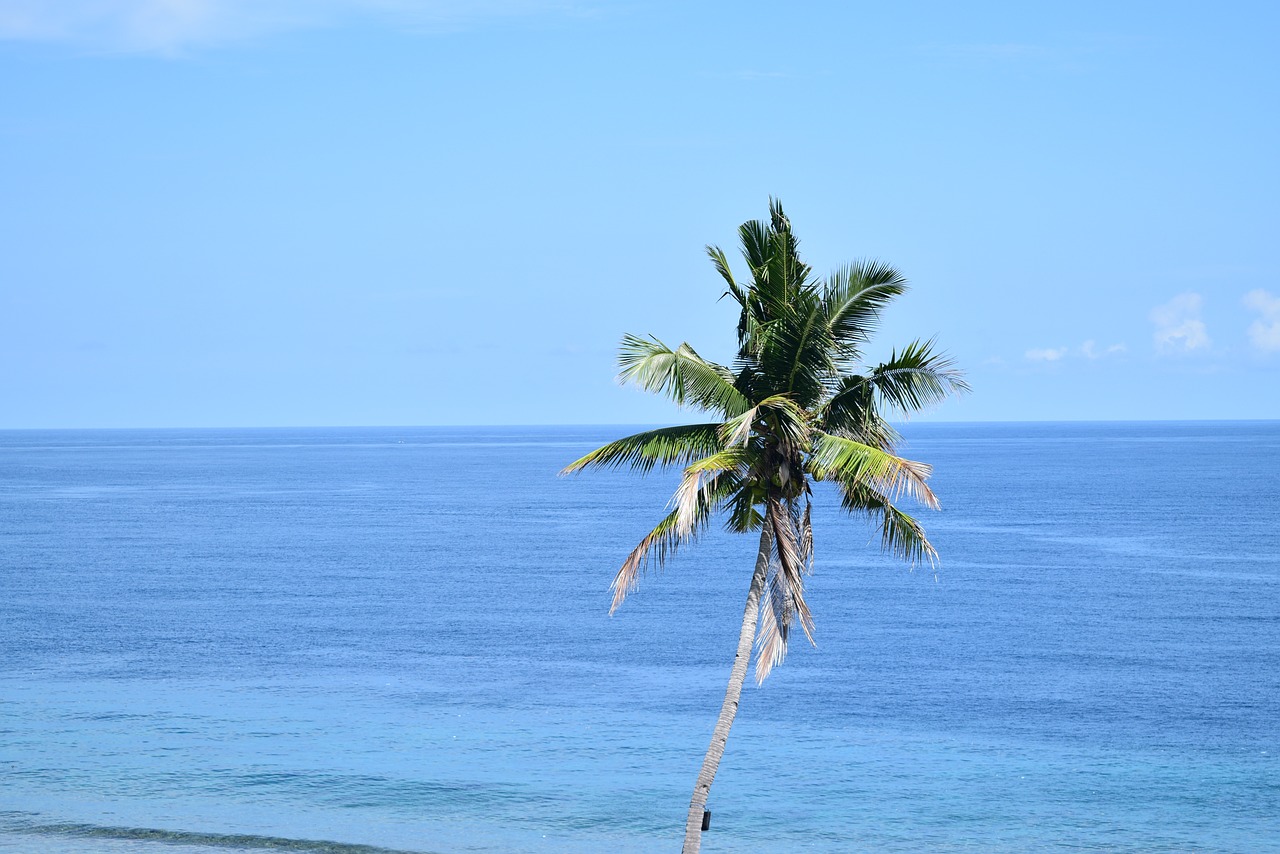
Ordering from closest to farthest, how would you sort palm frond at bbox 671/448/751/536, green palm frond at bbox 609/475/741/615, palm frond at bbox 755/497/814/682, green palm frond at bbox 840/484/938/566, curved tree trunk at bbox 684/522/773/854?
1. palm frond at bbox 671/448/751/536
2. green palm frond at bbox 609/475/741/615
3. palm frond at bbox 755/497/814/682
4. curved tree trunk at bbox 684/522/773/854
5. green palm frond at bbox 840/484/938/566

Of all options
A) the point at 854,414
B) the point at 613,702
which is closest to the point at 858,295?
the point at 854,414

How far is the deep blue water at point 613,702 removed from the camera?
129ft

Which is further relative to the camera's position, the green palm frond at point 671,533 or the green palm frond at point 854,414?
the green palm frond at point 854,414

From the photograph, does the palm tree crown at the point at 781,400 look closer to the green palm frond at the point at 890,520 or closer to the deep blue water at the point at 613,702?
the green palm frond at the point at 890,520

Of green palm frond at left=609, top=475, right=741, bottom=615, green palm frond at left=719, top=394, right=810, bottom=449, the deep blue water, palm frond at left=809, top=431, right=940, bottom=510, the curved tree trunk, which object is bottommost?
the deep blue water

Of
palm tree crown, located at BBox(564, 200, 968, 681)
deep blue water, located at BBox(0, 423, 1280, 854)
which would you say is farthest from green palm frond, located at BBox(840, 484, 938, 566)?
deep blue water, located at BBox(0, 423, 1280, 854)

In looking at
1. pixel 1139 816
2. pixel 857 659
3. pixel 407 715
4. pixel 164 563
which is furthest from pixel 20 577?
pixel 1139 816

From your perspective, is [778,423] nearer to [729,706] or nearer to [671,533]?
[671,533]

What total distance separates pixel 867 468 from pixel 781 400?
2148 mm

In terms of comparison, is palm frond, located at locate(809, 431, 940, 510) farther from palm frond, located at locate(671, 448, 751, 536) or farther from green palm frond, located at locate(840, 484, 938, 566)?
palm frond, located at locate(671, 448, 751, 536)

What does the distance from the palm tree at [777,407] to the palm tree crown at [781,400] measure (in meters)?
0.02

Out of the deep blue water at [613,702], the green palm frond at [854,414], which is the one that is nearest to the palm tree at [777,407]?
the green palm frond at [854,414]

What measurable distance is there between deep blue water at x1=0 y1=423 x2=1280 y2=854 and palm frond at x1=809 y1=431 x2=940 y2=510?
18.7 m

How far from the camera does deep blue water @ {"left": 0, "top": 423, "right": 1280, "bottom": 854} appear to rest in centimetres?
3931
